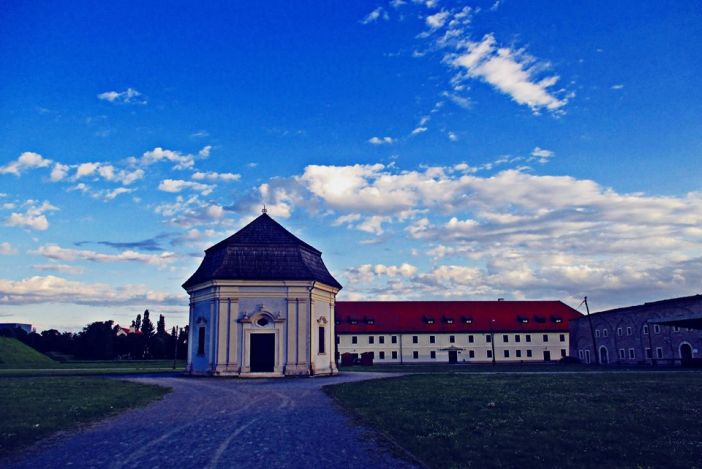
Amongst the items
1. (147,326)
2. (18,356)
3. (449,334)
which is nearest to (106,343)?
(147,326)

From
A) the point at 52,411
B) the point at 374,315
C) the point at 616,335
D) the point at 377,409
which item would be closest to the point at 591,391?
the point at 377,409

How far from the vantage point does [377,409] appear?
56.6 feet

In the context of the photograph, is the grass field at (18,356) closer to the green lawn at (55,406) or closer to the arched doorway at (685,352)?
the green lawn at (55,406)

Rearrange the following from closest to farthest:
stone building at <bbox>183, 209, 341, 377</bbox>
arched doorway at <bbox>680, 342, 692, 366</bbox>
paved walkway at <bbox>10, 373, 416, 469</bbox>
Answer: paved walkway at <bbox>10, 373, 416, 469</bbox> → stone building at <bbox>183, 209, 341, 377</bbox> → arched doorway at <bbox>680, 342, 692, 366</bbox>

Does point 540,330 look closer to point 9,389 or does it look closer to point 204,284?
point 204,284

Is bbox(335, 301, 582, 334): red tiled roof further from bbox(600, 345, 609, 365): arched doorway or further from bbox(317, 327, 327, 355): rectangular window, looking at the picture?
bbox(317, 327, 327, 355): rectangular window

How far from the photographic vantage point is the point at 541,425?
43.4 ft

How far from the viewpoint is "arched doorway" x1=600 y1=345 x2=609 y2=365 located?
66750 mm

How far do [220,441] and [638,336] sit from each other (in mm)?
60368

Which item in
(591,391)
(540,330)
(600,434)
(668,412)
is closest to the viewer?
(600,434)

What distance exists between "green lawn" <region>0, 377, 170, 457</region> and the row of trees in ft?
255

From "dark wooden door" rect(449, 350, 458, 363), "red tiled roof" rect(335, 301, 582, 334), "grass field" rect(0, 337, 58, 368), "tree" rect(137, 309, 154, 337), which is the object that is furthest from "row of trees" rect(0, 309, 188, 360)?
"dark wooden door" rect(449, 350, 458, 363)

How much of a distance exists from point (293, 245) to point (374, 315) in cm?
4472

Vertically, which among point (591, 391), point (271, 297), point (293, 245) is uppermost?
point (293, 245)
